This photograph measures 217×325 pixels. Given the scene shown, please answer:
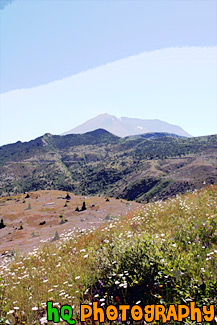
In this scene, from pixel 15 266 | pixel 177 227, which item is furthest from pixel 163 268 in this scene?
pixel 15 266

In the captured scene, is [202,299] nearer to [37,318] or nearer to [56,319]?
[56,319]

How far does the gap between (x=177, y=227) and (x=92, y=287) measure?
13.1 feet

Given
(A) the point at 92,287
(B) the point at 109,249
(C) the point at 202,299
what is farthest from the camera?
(B) the point at 109,249

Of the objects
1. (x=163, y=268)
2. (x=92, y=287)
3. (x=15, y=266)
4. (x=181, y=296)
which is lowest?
(x=15, y=266)

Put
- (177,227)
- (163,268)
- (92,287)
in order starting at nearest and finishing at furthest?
(163,268), (92,287), (177,227)

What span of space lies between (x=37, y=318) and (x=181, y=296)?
330 centimetres

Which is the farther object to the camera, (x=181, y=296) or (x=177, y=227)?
(x=177, y=227)

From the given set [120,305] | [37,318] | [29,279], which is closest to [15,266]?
[29,279]

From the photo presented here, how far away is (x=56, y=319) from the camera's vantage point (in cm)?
464

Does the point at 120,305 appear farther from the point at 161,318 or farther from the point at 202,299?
the point at 202,299

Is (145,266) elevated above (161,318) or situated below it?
above

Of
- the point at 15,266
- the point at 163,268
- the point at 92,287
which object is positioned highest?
the point at 163,268

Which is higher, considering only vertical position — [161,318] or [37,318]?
[161,318]

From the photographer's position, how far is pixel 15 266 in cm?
979
